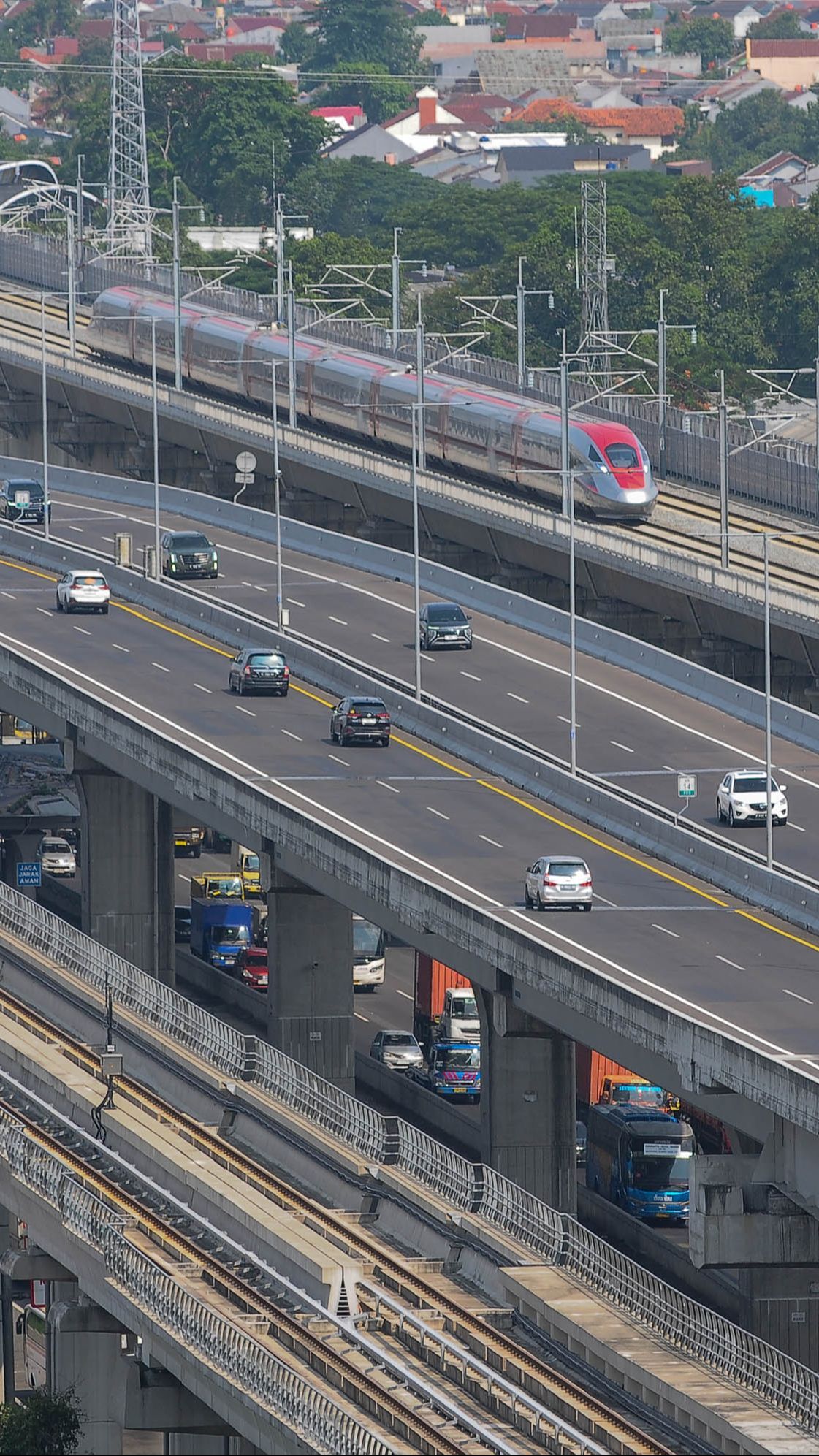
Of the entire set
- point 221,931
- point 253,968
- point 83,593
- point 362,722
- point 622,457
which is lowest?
point 221,931

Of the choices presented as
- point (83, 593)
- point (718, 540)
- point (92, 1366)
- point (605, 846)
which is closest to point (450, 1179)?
point (92, 1366)

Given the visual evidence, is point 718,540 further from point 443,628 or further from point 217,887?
point 217,887

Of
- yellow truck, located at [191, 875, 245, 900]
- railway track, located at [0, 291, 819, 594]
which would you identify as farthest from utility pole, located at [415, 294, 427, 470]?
yellow truck, located at [191, 875, 245, 900]

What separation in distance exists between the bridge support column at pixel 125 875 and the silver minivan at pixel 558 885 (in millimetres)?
24708

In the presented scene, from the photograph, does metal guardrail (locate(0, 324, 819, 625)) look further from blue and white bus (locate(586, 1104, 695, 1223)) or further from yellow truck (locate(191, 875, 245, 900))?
blue and white bus (locate(586, 1104, 695, 1223))

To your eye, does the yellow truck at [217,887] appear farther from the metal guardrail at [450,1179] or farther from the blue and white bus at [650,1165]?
the blue and white bus at [650,1165]

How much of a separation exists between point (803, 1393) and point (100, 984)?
3483 cm

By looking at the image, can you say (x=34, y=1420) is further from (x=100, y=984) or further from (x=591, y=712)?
(x=591, y=712)

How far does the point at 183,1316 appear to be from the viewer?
2104 inches

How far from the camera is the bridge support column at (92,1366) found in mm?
58344

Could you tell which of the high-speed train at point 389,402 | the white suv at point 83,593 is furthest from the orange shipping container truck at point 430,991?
the high-speed train at point 389,402

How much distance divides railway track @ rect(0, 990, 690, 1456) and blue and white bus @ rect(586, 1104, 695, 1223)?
364 inches

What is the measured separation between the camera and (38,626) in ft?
338

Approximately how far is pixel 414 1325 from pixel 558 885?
17.7m
